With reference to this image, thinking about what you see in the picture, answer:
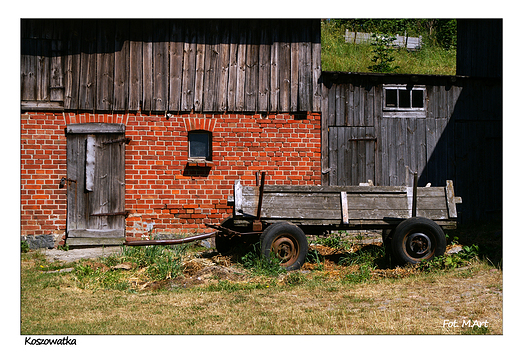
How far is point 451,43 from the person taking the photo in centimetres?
2252

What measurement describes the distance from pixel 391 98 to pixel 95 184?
632 centimetres

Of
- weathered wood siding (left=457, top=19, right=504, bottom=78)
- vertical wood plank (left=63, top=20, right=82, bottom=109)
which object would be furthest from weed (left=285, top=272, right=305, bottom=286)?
weathered wood siding (left=457, top=19, right=504, bottom=78)

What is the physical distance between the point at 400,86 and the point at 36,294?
26.1 ft

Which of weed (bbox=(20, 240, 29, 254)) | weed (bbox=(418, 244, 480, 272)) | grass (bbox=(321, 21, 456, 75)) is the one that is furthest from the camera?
grass (bbox=(321, 21, 456, 75))

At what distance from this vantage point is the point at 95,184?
9984 mm

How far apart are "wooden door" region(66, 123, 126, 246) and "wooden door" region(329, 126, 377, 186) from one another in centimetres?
424

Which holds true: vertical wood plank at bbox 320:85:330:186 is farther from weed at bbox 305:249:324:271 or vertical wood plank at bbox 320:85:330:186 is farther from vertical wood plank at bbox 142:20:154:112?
vertical wood plank at bbox 142:20:154:112

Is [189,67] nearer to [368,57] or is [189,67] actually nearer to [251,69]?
[251,69]

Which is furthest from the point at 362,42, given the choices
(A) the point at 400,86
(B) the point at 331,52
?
(A) the point at 400,86

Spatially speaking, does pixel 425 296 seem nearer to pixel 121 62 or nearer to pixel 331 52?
pixel 121 62

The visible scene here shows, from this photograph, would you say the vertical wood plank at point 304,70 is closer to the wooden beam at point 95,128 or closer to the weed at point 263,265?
the wooden beam at point 95,128

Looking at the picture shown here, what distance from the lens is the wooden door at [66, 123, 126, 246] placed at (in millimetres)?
9945

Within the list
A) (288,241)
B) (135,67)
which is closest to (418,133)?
(288,241)

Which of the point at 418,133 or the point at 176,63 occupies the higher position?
the point at 176,63
